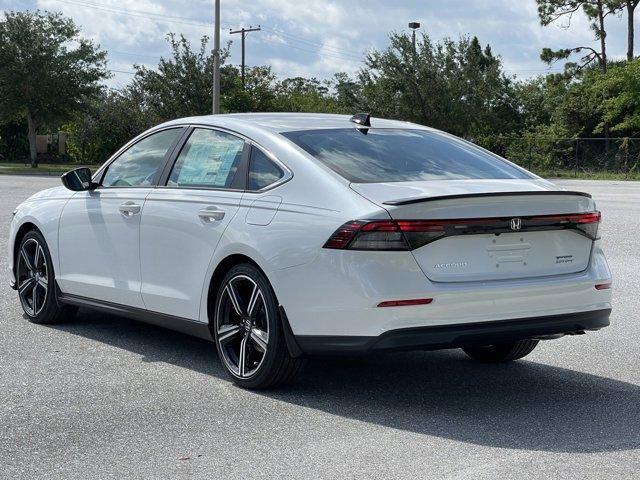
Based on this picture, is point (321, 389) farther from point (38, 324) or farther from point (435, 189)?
point (38, 324)

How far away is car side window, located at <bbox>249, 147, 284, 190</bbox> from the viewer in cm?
598

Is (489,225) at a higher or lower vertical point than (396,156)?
lower

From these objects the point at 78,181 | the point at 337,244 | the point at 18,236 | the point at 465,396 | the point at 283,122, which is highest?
the point at 283,122

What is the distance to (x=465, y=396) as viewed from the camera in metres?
5.84

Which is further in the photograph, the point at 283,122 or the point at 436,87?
the point at 436,87

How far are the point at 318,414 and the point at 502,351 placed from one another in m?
1.72

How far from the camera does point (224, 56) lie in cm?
5278

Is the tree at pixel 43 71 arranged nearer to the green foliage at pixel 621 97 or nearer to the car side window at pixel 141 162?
the green foliage at pixel 621 97

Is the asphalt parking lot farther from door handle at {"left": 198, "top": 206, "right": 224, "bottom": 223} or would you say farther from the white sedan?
door handle at {"left": 198, "top": 206, "right": 224, "bottom": 223}

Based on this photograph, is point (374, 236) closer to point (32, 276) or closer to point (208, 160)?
point (208, 160)

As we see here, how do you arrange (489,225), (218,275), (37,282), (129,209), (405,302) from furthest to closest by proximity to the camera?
1. (37,282)
2. (129,209)
3. (218,275)
4. (489,225)
5. (405,302)

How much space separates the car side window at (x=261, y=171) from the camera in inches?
235

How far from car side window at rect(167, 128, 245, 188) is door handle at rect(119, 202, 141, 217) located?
29 centimetres

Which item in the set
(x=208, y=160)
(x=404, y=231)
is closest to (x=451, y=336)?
(x=404, y=231)
